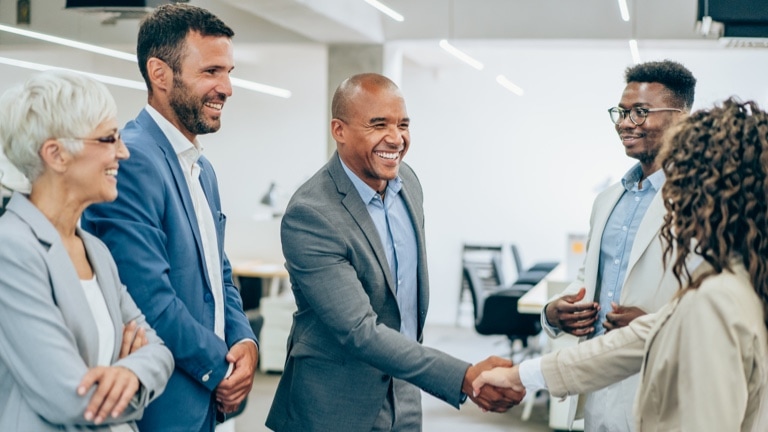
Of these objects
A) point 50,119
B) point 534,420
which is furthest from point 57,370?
A: point 534,420

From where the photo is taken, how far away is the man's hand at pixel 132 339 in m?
1.89

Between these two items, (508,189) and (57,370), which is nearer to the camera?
(57,370)

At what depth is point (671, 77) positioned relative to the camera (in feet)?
8.96

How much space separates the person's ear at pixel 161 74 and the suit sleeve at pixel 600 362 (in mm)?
1186

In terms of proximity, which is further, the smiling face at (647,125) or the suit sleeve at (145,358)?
the smiling face at (647,125)

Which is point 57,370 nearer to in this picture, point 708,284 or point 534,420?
point 708,284

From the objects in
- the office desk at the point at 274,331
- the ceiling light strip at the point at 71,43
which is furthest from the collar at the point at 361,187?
the office desk at the point at 274,331

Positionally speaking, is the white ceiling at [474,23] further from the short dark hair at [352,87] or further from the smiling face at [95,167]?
the smiling face at [95,167]

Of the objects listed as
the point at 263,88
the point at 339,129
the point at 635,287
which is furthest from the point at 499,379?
the point at 263,88

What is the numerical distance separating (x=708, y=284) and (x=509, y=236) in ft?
30.6

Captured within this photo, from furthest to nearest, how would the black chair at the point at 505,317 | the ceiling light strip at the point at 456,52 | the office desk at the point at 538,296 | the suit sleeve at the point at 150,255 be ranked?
the ceiling light strip at the point at 456,52
the black chair at the point at 505,317
the office desk at the point at 538,296
the suit sleeve at the point at 150,255

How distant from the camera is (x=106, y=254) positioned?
75.8 inches

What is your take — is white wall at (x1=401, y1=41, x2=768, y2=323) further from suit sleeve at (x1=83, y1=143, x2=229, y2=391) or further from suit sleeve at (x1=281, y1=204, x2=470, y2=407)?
suit sleeve at (x1=83, y1=143, x2=229, y2=391)

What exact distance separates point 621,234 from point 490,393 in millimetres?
625
